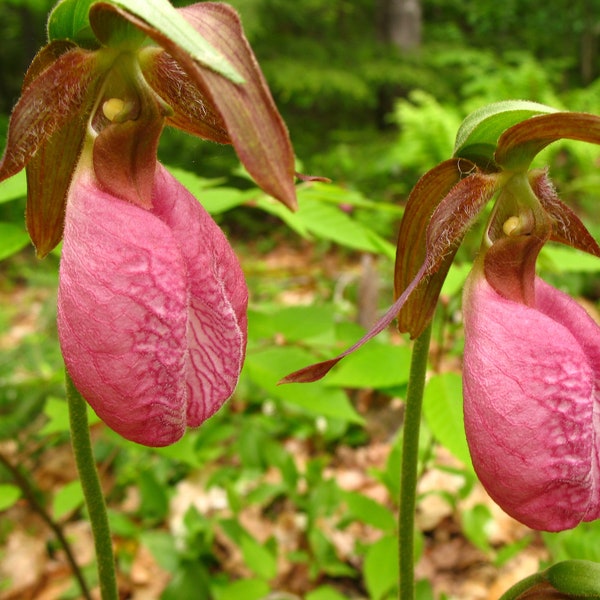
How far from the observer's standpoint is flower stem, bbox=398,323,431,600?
→ 68 centimetres

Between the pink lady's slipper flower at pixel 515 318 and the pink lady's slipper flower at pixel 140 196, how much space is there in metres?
0.11

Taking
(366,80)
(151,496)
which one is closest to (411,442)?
(151,496)

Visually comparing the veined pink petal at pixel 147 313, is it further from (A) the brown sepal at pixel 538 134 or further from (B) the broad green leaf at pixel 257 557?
(B) the broad green leaf at pixel 257 557

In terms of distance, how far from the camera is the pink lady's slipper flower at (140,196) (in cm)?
43

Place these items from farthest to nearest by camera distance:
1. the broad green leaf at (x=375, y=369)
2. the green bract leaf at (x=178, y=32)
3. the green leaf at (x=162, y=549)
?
1. the green leaf at (x=162, y=549)
2. the broad green leaf at (x=375, y=369)
3. the green bract leaf at (x=178, y=32)

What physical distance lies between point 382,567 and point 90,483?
713mm

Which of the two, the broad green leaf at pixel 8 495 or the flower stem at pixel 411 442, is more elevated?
the flower stem at pixel 411 442

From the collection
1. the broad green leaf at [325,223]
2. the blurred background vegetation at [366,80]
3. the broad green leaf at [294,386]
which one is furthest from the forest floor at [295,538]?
the blurred background vegetation at [366,80]

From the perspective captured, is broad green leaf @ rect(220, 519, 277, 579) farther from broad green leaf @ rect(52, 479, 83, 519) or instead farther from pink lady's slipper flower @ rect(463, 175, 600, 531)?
pink lady's slipper flower @ rect(463, 175, 600, 531)

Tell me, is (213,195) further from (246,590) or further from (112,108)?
(246,590)

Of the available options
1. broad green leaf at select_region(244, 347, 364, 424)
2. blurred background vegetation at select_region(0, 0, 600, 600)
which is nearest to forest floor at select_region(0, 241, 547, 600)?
blurred background vegetation at select_region(0, 0, 600, 600)

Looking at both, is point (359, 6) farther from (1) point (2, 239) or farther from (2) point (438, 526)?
(1) point (2, 239)

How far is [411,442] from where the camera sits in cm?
69

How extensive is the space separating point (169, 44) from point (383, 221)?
3.19m
